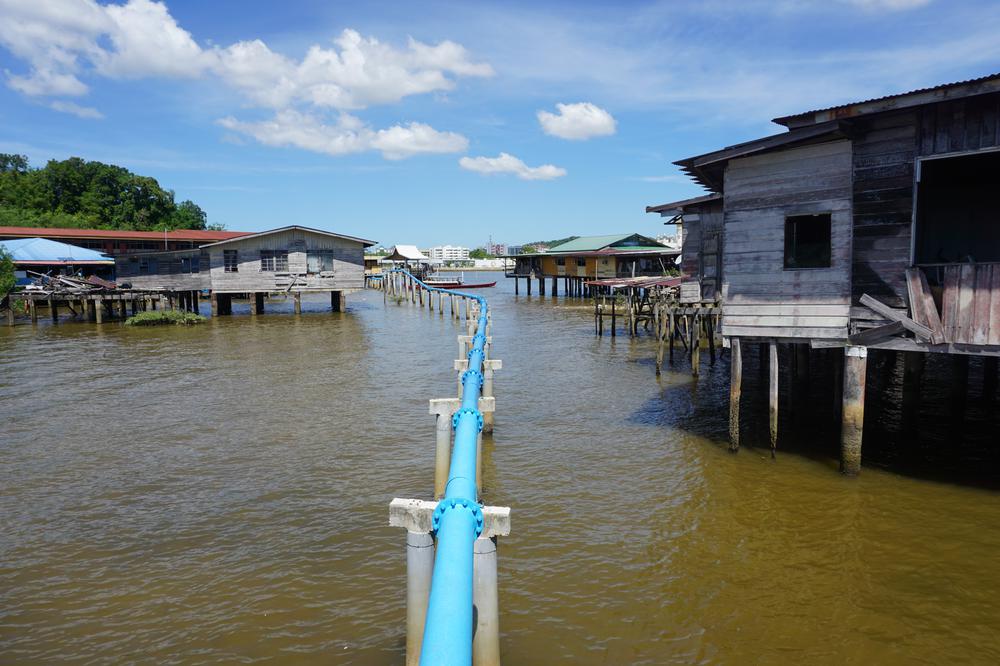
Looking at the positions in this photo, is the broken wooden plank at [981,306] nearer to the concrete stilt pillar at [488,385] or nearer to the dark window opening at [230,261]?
the concrete stilt pillar at [488,385]

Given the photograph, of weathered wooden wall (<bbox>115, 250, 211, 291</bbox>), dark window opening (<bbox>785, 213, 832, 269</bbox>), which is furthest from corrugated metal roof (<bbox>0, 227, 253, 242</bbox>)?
dark window opening (<bbox>785, 213, 832, 269</bbox>)

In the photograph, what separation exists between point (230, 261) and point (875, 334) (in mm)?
37147

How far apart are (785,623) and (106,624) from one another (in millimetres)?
7207

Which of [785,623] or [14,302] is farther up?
[14,302]

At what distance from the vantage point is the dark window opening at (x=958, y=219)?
14977 millimetres

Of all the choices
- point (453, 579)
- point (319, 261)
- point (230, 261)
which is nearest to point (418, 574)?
point (453, 579)

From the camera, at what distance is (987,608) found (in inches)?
272

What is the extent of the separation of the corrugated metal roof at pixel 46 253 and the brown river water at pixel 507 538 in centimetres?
3207

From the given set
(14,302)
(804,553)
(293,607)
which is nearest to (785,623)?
(804,553)

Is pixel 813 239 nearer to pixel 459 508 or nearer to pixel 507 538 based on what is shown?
pixel 507 538

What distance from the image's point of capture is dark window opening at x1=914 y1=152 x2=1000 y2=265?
590 inches

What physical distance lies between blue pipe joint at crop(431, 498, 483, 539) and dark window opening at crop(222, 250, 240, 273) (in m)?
38.6

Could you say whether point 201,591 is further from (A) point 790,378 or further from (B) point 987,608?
(A) point 790,378

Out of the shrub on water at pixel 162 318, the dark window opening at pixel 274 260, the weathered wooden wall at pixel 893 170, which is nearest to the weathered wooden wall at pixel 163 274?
the dark window opening at pixel 274 260
